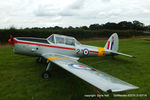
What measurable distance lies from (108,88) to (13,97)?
8.91 ft

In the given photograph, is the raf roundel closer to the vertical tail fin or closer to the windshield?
the windshield

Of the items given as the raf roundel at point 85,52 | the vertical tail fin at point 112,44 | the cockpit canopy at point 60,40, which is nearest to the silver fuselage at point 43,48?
the raf roundel at point 85,52

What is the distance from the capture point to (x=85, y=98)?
3.33 meters

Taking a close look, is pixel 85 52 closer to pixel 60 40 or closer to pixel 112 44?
pixel 60 40

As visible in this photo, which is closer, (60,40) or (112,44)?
(60,40)

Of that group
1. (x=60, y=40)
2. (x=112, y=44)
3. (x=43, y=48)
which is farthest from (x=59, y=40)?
(x=112, y=44)

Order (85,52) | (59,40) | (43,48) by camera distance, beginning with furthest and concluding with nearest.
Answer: (85,52), (59,40), (43,48)

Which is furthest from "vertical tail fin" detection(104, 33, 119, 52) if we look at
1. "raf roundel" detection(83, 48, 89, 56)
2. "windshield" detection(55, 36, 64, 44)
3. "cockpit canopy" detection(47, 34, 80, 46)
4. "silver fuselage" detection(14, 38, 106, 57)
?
"windshield" detection(55, 36, 64, 44)

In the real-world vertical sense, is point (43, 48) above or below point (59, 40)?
below

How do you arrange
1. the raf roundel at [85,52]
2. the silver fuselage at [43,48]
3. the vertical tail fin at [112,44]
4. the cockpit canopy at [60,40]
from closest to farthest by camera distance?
the silver fuselage at [43,48] → the cockpit canopy at [60,40] → the raf roundel at [85,52] → the vertical tail fin at [112,44]

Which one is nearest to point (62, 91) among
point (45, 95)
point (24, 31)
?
point (45, 95)

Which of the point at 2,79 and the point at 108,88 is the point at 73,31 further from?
the point at 108,88

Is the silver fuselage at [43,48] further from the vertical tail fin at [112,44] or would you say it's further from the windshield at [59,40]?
the vertical tail fin at [112,44]

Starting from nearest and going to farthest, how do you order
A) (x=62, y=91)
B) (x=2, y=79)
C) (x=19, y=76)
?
1. (x=62, y=91)
2. (x=2, y=79)
3. (x=19, y=76)
